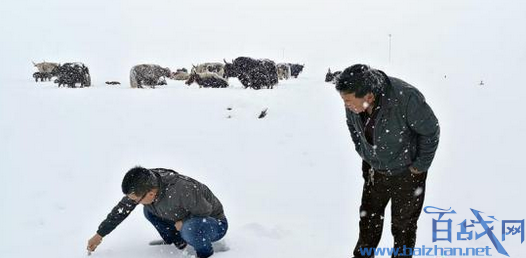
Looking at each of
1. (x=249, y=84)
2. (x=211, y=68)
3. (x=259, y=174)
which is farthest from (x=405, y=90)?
(x=211, y=68)

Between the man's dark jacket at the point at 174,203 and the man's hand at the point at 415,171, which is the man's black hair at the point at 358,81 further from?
the man's dark jacket at the point at 174,203

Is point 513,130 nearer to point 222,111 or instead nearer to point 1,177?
point 222,111

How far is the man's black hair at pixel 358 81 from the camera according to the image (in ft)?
8.46

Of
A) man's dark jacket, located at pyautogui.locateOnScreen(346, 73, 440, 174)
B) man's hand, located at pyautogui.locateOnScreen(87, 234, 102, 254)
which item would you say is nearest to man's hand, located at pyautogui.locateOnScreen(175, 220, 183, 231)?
man's hand, located at pyautogui.locateOnScreen(87, 234, 102, 254)

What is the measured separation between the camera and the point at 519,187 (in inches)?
206

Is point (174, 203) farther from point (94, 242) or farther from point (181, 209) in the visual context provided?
point (94, 242)

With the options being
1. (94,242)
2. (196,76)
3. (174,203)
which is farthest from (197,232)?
(196,76)

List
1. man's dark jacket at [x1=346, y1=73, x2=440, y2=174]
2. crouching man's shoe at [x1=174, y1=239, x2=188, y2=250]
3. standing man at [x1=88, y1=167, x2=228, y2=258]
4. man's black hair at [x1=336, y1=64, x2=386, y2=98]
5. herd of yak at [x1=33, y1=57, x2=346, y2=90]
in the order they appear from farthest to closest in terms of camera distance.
→ herd of yak at [x1=33, y1=57, x2=346, y2=90]
crouching man's shoe at [x1=174, y1=239, x2=188, y2=250]
standing man at [x1=88, y1=167, x2=228, y2=258]
man's dark jacket at [x1=346, y1=73, x2=440, y2=174]
man's black hair at [x1=336, y1=64, x2=386, y2=98]

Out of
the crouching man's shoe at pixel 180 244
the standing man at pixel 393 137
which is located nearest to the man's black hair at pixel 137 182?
the crouching man's shoe at pixel 180 244

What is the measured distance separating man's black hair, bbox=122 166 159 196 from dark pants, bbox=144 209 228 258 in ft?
1.58

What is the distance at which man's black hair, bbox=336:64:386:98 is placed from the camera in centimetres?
258

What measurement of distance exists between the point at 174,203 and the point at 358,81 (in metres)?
1.71

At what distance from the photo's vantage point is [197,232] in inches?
139

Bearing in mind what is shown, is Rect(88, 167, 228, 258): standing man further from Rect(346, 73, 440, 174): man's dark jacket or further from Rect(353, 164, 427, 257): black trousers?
Rect(346, 73, 440, 174): man's dark jacket
